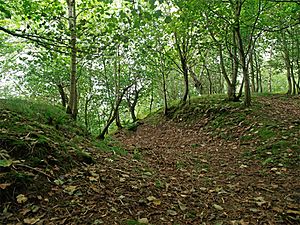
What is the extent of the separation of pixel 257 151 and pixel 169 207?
4158 mm

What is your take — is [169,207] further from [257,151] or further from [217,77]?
[217,77]

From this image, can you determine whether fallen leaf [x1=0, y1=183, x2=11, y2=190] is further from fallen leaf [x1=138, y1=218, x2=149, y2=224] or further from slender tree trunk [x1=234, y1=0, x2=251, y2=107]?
slender tree trunk [x1=234, y1=0, x2=251, y2=107]

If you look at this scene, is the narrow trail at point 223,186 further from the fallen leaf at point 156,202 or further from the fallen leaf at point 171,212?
the fallen leaf at point 156,202

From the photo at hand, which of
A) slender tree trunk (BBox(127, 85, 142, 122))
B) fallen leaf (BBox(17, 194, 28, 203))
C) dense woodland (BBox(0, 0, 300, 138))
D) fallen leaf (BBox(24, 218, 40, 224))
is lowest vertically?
fallen leaf (BBox(24, 218, 40, 224))

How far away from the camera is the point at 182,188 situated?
450 centimetres

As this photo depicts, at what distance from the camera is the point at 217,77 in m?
26.0

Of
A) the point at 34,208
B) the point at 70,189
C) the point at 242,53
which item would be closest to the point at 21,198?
the point at 34,208

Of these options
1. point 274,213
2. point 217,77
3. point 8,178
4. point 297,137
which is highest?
point 217,77


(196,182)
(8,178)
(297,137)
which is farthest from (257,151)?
(8,178)

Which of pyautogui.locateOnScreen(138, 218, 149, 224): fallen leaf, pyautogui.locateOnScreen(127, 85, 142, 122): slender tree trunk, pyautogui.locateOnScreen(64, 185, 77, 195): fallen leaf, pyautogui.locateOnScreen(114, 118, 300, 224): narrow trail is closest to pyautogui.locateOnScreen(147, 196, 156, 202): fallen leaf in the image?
pyautogui.locateOnScreen(114, 118, 300, 224): narrow trail

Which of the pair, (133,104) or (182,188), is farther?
(133,104)

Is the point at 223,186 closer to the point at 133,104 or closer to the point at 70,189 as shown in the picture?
the point at 70,189

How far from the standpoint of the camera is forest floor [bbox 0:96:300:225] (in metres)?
3.06

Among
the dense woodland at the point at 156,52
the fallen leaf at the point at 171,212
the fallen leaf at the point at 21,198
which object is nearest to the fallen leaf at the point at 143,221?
the fallen leaf at the point at 171,212
